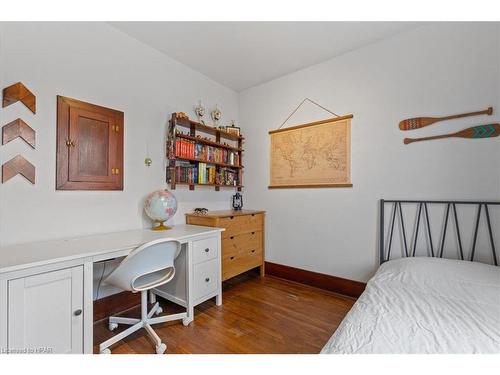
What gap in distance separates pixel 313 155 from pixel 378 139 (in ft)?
2.12

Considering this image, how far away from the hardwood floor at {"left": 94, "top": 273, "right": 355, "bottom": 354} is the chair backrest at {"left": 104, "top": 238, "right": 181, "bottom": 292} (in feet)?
1.47

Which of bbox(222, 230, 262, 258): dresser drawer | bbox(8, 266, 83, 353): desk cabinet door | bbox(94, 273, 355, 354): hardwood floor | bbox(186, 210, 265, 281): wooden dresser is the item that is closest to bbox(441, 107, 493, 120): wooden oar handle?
bbox(94, 273, 355, 354): hardwood floor

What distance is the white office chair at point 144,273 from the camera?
130 cm

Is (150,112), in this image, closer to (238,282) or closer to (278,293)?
(238,282)

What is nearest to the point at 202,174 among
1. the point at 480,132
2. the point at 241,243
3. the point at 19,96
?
the point at 241,243

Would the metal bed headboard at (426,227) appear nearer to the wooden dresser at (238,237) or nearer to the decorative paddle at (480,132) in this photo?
the decorative paddle at (480,132)

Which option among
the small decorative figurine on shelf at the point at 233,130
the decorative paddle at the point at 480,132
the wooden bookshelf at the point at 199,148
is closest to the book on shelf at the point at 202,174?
the wooden bookshelf at the point at 199,148

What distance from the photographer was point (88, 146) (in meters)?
1.72

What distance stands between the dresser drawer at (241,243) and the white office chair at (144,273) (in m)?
0.72

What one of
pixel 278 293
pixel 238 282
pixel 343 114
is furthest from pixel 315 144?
pixel 238 282

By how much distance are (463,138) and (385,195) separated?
0.70 meters

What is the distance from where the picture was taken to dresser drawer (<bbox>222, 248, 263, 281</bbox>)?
2197mm

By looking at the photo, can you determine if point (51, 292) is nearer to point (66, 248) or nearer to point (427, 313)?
point (66, 248)

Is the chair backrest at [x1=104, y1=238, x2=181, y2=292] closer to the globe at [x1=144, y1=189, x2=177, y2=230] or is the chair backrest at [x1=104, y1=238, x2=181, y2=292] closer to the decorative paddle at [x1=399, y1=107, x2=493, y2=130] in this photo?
the globe at [x1=144, y1=189, x2=177, y2=230]
